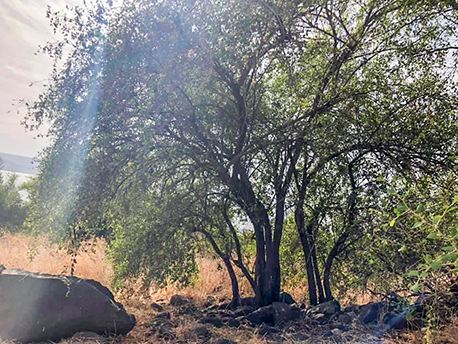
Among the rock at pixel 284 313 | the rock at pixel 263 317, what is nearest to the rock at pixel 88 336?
the rock at pixel 263 317

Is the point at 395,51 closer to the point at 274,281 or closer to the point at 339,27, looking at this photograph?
the point at 339,27

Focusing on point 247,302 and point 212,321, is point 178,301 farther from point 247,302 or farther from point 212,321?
point 212,321

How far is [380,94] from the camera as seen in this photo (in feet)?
17.3

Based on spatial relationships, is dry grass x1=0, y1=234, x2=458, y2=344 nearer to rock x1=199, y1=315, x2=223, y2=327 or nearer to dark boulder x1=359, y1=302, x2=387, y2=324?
rock x1=199, y1=315, x2=223, y2=327

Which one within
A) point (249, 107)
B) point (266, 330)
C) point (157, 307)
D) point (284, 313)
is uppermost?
point (249, 107)

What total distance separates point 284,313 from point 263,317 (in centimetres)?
35

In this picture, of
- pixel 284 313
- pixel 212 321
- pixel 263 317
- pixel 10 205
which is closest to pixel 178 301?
pixel 212 321

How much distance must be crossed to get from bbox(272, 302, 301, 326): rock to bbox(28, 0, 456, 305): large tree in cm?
68

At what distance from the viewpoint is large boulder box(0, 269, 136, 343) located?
15.7 ft

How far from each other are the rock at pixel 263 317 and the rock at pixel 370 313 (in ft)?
4.30

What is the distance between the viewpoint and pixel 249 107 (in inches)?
234

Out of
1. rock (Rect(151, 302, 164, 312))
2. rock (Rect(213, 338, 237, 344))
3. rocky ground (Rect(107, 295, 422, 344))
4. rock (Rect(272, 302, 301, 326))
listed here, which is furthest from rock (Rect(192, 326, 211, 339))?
rock (Rect(151, 302, 164, 312))

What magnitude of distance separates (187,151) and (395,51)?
3.14m

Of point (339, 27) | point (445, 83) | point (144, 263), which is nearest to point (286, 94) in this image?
point (339, 27)
